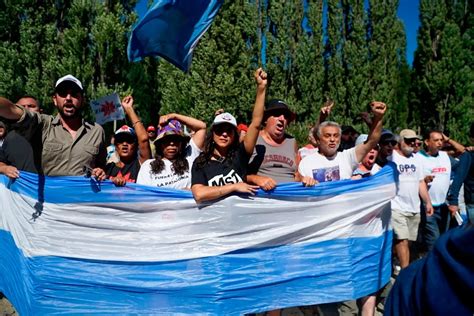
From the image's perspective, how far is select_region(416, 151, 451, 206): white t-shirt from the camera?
226 inches

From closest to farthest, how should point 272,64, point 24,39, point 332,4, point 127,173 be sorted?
point 127,173
point 24,39
point 272,64
point 332,4

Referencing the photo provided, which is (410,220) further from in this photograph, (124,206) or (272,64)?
(272,64)

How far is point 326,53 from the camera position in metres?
20.7

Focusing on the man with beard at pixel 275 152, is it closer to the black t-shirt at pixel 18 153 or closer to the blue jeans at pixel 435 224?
the black t-shirt at pixel 18 153

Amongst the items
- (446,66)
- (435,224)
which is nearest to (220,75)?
(446,66)

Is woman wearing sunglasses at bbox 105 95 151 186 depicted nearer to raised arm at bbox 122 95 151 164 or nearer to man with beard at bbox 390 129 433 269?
raised arm at bbox 122 95 151 164

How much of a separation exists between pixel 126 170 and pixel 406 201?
3.22 metres

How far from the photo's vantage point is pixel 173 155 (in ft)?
11.7

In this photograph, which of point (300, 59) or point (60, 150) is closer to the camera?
point (60, 150)

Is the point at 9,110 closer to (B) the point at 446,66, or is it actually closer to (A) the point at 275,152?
(A) the point at 275,152

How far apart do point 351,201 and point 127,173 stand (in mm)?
1923

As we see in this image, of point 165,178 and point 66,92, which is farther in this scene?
point 165,178

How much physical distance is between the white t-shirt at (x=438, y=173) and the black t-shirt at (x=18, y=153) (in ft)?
15.8

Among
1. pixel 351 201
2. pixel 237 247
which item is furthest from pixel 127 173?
pixel 351 201
